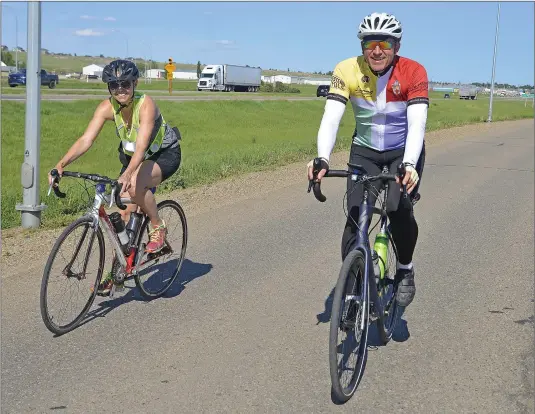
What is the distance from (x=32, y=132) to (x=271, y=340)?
4.69m

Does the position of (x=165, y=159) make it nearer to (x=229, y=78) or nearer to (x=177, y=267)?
(x=177, y=267)

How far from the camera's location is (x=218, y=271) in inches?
262

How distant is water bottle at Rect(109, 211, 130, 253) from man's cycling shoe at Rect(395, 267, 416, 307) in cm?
211

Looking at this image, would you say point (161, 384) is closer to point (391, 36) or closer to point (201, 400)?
point (201, 400)

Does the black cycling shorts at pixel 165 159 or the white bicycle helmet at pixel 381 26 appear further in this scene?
the black cycling shorts at pixel 165 159

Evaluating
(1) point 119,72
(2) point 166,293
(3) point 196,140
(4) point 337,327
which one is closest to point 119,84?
(1) point 119,72

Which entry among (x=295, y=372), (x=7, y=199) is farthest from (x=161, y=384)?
(x=7, y=199)

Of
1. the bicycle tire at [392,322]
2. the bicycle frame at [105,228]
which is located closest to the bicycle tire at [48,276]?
the bicycle frame at [105,228]

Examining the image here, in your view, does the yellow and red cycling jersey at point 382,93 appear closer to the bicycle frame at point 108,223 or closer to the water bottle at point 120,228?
the bicycle frame at point 108,223

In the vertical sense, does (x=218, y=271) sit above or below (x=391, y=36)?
below

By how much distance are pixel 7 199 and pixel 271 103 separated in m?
36.2

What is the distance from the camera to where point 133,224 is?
562 centimetres

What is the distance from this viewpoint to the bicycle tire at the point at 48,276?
4832mm

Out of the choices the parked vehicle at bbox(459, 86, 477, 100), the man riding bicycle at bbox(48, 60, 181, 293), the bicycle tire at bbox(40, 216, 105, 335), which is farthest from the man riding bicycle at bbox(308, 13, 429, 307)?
the parked vehicle at bbox(459, 86, 477, 100)
